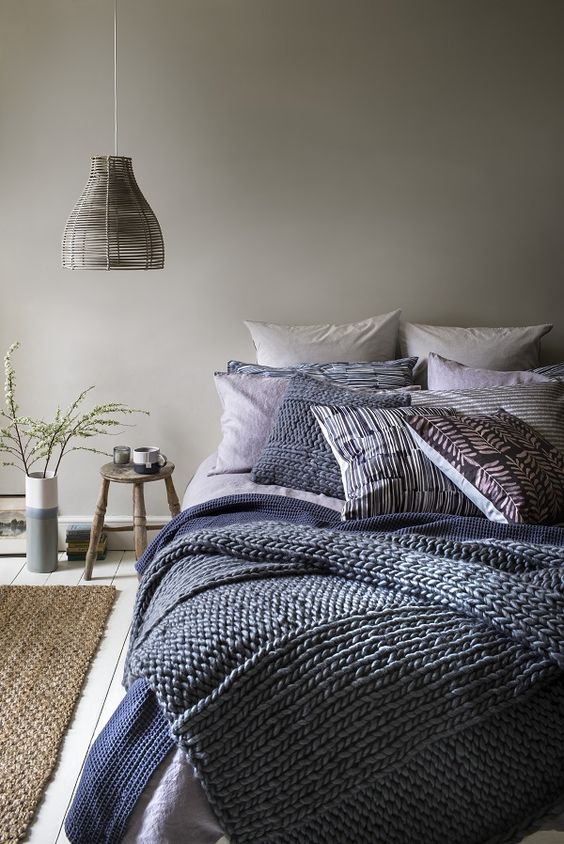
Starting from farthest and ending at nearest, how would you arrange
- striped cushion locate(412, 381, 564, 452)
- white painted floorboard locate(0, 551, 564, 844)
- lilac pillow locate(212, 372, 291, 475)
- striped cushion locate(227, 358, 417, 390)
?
striped cushion locate(227, 358, 417, 390), lilac pillow locate(212, 372, 291, 475), striped cushion locate(412, 381, 564, 452), white painted floorboard locate(0, 551, 564, 844)

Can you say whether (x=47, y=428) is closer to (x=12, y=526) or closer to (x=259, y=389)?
(x=12, y=526)

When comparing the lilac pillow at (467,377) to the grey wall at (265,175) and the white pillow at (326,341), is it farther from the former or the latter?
the grey wall at (265,175)

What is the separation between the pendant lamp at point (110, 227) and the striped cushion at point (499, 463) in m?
1.28

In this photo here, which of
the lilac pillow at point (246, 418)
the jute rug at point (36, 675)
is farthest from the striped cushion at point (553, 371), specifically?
the jute rug at point (36, 675)

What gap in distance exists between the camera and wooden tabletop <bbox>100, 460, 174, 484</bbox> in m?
3.51

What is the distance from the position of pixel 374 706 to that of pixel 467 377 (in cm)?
188

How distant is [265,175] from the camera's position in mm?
3766

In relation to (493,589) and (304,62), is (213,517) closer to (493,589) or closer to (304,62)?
(493,589)

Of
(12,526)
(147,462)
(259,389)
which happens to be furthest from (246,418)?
(12,526)

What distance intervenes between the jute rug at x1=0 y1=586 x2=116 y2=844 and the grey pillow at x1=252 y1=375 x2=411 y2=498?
897 millimetres

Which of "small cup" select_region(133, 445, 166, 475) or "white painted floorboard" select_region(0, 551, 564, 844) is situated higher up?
"small cup" select_region(133, 445, 166, 475)

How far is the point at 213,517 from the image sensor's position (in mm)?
2551

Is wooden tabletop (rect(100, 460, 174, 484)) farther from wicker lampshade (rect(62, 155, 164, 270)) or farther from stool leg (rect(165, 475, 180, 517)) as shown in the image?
wicker lampshade (rect(62, 155, 164, 270))

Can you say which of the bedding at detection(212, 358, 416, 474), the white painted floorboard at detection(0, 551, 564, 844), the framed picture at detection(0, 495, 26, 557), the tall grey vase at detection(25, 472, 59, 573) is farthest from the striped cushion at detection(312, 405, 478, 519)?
the framed picture at detection(0, 495, 26, 557)
